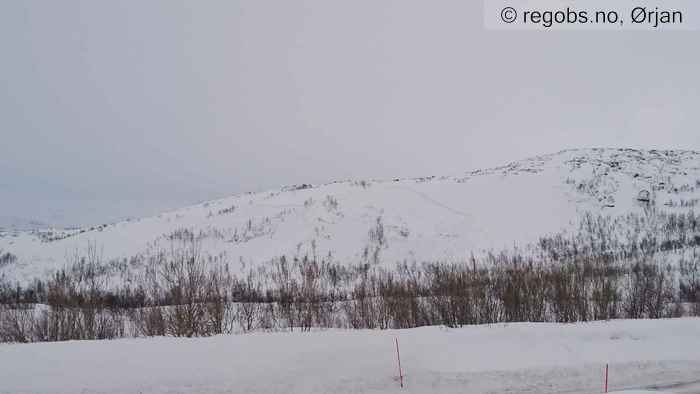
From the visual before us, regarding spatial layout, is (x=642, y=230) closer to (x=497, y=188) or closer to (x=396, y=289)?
(x=497, y=188)

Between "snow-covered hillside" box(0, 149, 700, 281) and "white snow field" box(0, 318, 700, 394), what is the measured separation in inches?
932

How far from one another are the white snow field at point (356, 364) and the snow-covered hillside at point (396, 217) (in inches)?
932

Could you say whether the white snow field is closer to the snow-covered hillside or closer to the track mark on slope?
the snow-covered hillside

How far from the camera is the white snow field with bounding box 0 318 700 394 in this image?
5543 mm

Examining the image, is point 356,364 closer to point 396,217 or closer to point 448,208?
point 396,217

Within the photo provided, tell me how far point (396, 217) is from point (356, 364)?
114ft

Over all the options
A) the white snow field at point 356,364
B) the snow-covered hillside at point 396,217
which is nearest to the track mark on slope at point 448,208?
the snow-covered hillside at point 396,217

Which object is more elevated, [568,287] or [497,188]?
[497,188]

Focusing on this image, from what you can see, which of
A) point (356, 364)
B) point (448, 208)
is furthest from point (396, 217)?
point (356, 364)

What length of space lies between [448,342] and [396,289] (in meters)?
5.87

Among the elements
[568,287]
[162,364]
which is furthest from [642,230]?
[162,364]

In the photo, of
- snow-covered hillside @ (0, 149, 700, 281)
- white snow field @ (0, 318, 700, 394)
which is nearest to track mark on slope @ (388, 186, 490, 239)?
snow-covered hillside @ (0, 149, 700, 281)

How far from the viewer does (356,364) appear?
607 centimetres

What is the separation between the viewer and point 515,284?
11.2 meters
